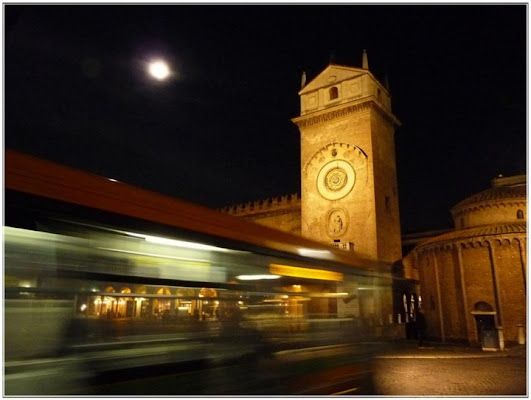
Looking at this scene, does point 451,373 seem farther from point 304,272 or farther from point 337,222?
point 337,222

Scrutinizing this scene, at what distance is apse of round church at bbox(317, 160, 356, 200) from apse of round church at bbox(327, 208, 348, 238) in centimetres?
86

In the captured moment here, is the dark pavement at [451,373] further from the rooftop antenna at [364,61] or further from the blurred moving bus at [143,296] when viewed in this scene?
the rooftop antenna at [364,61]

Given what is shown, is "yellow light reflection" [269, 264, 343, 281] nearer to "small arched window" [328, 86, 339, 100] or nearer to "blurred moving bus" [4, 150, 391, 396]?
"blurred moving bus" [4, 150, 391, 396]

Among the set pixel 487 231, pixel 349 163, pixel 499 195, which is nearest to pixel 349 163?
pixel 349 163

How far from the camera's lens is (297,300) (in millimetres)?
A: 6375

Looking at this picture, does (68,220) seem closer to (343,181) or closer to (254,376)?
(254,376)

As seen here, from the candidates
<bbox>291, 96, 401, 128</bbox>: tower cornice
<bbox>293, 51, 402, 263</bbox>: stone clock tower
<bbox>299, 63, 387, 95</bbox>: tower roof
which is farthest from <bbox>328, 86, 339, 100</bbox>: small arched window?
<bbox>291, 96, 401, 128</bbox>: tower cornice

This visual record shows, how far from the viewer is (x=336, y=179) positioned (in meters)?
26.5

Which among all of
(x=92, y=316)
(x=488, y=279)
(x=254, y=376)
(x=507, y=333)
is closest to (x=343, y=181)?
(x=488, y=279)

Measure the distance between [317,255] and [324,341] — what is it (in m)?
1.33

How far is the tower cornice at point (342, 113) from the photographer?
84.8 feet

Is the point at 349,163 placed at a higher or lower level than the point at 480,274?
higher

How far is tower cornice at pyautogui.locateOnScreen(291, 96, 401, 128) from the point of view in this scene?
2586 centimetres

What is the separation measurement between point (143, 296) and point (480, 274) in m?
23.7
